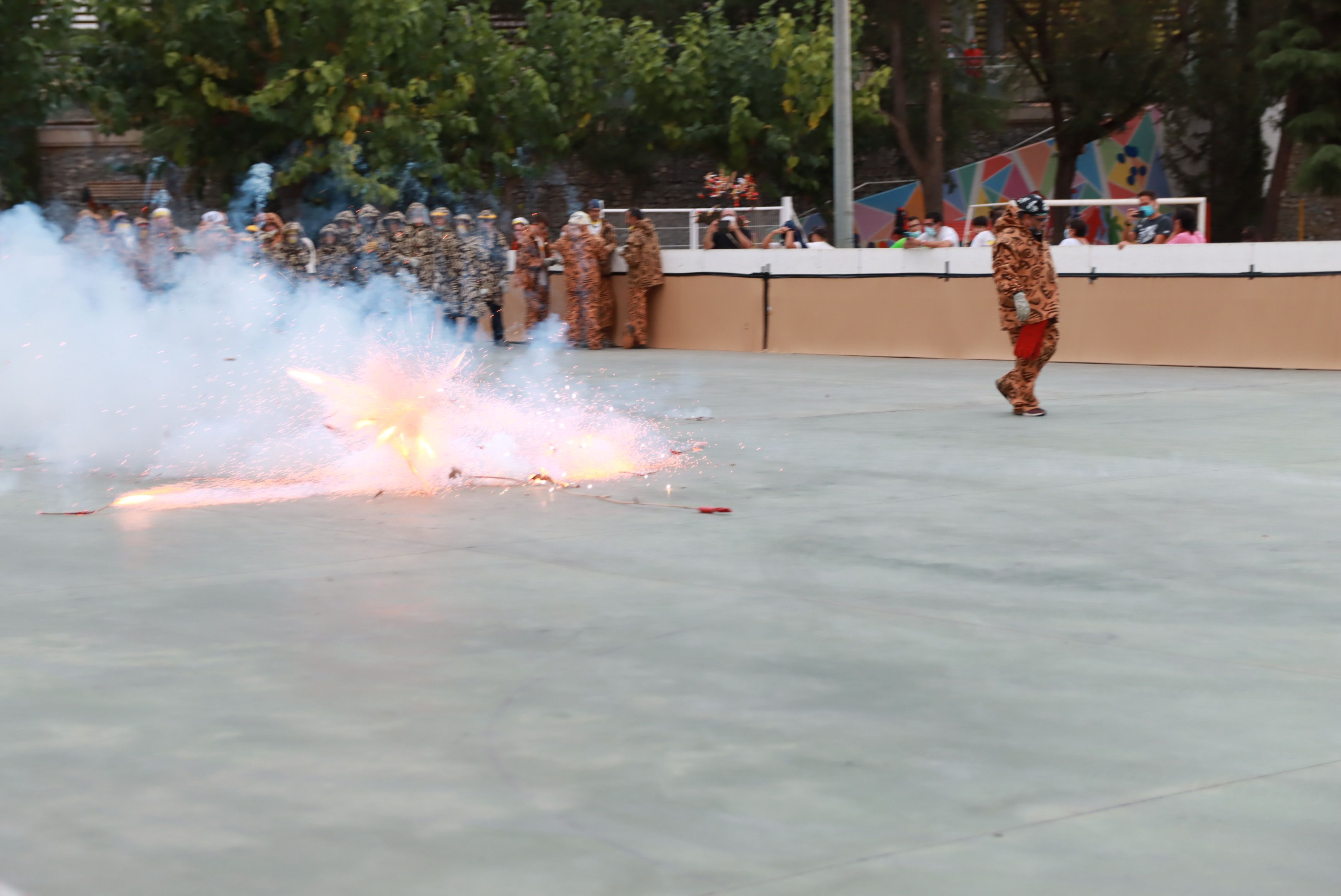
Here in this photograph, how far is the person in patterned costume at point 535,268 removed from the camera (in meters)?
24.9

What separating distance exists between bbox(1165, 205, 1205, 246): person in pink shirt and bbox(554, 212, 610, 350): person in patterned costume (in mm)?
8547

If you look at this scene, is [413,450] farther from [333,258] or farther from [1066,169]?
[1066,169]

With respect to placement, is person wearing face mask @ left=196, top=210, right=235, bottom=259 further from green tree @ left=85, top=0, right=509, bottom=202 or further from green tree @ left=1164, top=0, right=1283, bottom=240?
green tree @ left=1164, top=0, right=1283, bottom=240

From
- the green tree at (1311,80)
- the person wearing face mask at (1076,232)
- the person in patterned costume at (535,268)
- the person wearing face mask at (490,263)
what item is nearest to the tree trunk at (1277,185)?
the green tree at (1311,80)

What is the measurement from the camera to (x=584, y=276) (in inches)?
953

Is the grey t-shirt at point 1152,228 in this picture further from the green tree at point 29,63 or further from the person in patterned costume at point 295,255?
the green tree at point 29,63

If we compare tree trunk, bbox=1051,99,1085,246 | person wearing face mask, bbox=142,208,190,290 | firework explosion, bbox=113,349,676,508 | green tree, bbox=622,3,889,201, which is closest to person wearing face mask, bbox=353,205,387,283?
person wearing face mask, bbox=142,208,190,290

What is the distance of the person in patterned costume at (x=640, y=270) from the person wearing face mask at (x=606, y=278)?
600 mm

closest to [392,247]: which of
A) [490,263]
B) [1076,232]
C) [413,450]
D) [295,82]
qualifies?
[490,263]

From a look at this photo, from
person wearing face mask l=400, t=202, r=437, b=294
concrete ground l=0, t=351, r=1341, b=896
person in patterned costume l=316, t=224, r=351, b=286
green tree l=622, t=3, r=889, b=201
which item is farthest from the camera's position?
green tree l=622, t=3, r=889, b=201

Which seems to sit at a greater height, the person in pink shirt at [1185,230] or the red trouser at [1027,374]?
the person in pink shirt at [1185,230]

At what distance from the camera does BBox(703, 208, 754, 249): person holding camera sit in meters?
23.4

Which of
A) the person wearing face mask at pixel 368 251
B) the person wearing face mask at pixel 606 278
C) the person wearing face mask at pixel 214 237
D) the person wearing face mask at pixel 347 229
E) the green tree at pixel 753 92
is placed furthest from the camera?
the green tree at pixel 753 92

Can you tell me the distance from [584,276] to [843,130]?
14.1 feet
